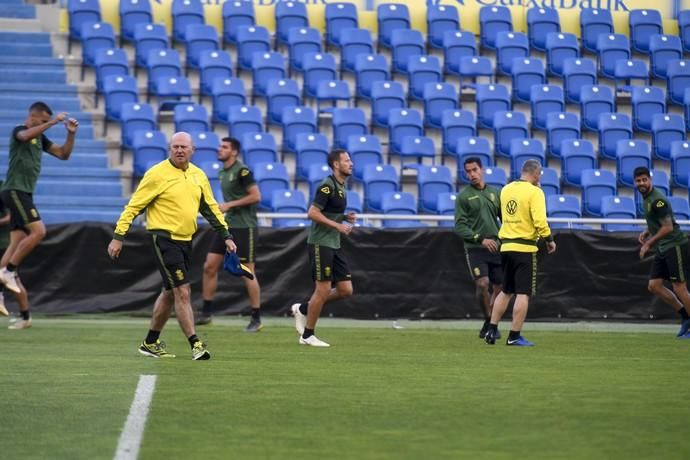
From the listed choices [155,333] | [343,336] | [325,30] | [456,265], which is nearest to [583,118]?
[325,30]

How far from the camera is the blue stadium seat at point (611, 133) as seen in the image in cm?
2488

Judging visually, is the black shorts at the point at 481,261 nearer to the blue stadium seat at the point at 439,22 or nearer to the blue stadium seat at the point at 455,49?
the blue stadium seat at the point at 455,49

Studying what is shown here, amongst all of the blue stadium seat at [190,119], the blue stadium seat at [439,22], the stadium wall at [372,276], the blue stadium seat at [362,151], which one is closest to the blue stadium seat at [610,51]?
the blue stadium seat at [439,22]

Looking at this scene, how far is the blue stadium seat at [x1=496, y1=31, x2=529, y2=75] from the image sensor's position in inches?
1028

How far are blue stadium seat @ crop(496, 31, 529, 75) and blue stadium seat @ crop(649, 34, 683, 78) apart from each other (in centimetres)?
254

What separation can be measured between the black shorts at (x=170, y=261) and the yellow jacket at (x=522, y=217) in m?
4.10

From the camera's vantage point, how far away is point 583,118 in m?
25.4

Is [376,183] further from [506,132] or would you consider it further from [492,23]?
[492,23]

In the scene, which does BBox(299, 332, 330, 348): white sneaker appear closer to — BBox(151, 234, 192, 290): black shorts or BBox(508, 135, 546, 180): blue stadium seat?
BBox(151, 234, 192, 290): black shorts

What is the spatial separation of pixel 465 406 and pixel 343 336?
7.13m

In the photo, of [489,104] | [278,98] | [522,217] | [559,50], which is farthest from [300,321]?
[559,50]

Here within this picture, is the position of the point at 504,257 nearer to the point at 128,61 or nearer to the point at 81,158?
the point at 81,158

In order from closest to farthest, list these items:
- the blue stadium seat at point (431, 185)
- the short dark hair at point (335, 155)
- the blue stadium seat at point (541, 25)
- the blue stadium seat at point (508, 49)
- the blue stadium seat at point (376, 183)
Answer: the short dark hair at point (335, 155)
the blue stadium seat at point (376, 183)
the blue stadium seat at point (431, 185)
the blue stadium seat at point (508, 49)
the blue stadium seat at point (541, 25)

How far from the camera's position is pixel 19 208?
1575cm
